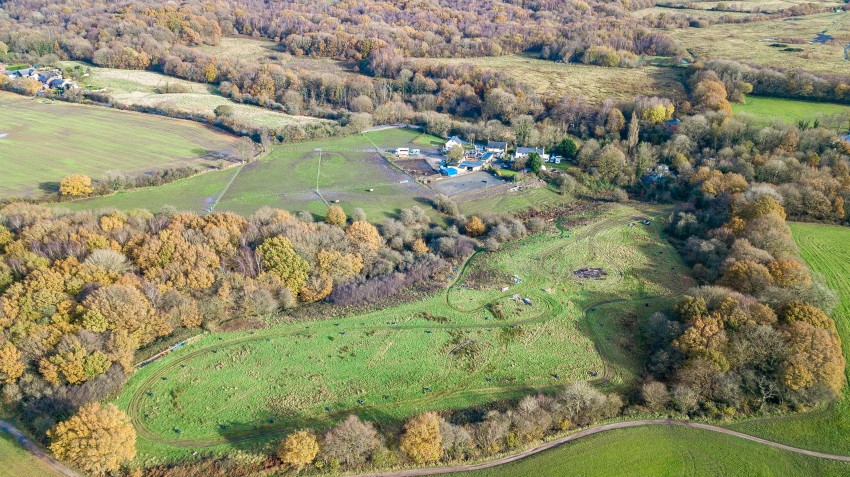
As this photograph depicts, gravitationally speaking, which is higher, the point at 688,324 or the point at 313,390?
the point at 688,324

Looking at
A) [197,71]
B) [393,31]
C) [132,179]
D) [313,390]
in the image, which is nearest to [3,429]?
[313,390]

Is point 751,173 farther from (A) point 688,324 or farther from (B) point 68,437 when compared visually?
(B) point 68,437

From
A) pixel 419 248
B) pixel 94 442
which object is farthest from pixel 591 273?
pixel 94 442

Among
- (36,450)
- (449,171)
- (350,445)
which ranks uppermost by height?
(449,171)

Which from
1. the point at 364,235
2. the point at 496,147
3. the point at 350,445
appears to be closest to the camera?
the point at 350,445

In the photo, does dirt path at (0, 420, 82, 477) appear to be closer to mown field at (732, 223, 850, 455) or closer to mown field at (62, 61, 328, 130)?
mown field at (732, 223, 850, 455)

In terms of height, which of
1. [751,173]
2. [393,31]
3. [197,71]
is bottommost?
[751,173]

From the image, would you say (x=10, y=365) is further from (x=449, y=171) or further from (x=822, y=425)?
(x=822, y=425)
